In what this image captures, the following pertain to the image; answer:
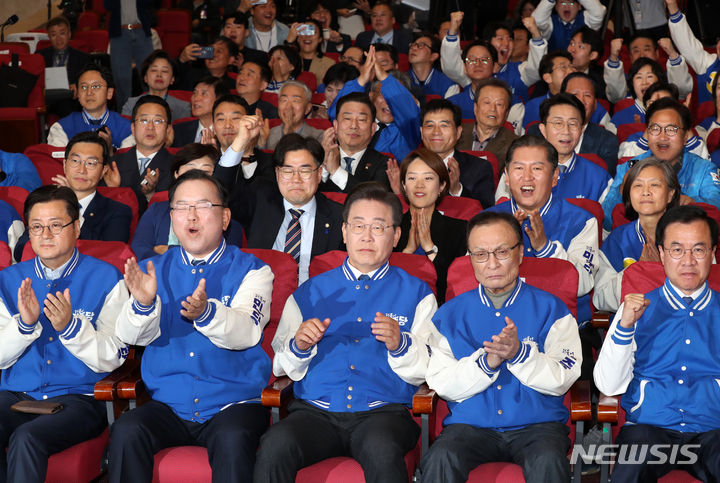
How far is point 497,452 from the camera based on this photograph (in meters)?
→ 2.86

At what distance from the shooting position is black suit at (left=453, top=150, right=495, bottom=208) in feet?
15.3

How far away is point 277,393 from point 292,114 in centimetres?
279

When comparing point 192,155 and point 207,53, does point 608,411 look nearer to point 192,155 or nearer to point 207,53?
point 192,155

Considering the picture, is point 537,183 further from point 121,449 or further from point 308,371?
point 121,449

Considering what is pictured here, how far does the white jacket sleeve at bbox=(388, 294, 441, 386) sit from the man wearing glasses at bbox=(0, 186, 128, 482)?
982 millimetres

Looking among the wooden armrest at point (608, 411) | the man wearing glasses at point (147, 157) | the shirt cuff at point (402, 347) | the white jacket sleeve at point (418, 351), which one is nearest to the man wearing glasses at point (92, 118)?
the man wearing glasses at point (147, 157)

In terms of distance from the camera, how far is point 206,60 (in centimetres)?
723

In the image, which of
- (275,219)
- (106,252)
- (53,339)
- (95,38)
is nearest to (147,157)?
(275,219)

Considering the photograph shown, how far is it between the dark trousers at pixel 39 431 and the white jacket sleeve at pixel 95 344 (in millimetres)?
154

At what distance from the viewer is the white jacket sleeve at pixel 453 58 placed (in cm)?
672

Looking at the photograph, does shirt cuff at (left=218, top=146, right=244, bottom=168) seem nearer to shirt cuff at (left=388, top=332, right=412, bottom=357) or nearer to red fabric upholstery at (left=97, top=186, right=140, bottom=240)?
red fabric upholstery at (left=97, top=186, right=140, bottom=240)

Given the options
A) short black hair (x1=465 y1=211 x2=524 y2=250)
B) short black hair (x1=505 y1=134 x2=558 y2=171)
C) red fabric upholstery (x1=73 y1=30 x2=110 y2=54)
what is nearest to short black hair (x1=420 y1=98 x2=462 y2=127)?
short black hair (x1=505 y1=134 x2=558 y2=171)

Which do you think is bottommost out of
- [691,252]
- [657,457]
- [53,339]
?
[657,457]

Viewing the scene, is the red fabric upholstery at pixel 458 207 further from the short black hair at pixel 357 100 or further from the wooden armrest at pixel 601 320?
the short black hair at pixel 357 100
